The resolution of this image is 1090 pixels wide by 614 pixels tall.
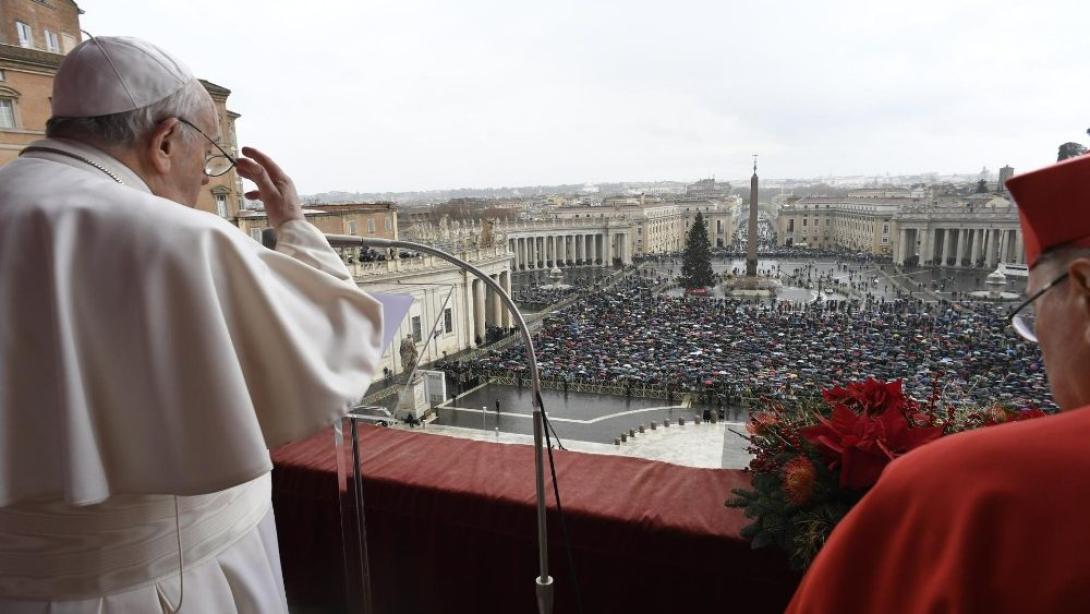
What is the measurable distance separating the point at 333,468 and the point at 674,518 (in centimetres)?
78

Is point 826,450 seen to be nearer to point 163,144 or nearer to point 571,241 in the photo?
point 163,144

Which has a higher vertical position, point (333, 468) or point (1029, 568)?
point (1029, 568)

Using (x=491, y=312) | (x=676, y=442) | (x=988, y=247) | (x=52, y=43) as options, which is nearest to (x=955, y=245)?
(x=988, y=247)

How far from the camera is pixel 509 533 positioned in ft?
4.17

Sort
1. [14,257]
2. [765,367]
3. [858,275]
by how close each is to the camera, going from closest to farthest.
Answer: [14,257]
[765,367]
[858,275]

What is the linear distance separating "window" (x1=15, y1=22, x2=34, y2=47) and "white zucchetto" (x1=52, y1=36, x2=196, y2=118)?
4.26 meters

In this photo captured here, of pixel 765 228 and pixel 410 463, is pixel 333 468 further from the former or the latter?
pixel 765 228

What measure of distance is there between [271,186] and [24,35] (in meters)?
4.40

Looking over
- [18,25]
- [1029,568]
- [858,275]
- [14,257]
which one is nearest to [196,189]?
[14,257]

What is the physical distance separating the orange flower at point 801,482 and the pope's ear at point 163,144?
0.93 m

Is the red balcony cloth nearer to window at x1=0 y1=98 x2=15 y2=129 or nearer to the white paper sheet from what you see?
the white paper sheet

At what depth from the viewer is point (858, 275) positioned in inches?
826

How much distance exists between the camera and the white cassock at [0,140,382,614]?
53cm

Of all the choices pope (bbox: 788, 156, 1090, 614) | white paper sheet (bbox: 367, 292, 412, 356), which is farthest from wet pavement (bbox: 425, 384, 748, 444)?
pope (bbox: 788, 156, 1090, 614)
